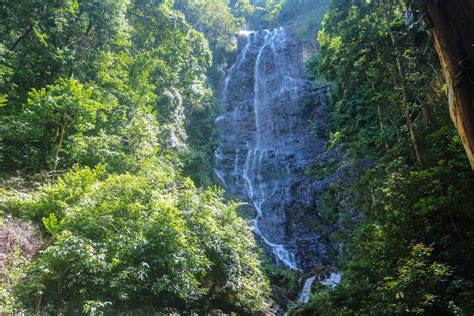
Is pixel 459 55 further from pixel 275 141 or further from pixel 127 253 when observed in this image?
pixel 275 141

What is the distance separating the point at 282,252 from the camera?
15898 millimetres

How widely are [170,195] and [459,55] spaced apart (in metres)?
7.00

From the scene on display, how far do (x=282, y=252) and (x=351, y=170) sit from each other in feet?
17.0

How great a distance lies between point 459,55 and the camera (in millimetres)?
3914

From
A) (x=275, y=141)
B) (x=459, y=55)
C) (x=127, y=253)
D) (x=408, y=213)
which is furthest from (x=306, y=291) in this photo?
(x=275, y=141)

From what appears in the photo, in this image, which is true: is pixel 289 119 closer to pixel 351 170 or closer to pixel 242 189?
pixel 242 189

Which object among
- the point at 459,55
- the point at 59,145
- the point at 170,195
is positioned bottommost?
the point at 170,195

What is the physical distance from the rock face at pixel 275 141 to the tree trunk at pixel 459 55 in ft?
39.3

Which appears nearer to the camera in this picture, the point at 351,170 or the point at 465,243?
the point at 465,243

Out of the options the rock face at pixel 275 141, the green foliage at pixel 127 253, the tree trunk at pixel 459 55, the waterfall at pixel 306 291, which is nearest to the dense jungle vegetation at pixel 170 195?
the green foliage at pixel 127 253

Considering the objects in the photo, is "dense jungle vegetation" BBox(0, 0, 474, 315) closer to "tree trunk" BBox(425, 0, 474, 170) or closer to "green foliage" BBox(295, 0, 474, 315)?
"green foliage" BBox(295, 0, 474, 315)

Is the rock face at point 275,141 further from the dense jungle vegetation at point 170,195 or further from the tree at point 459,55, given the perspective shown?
the tree at point 459,55

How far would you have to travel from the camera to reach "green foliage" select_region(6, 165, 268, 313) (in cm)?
587

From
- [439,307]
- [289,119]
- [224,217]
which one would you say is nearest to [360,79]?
[224,217]
